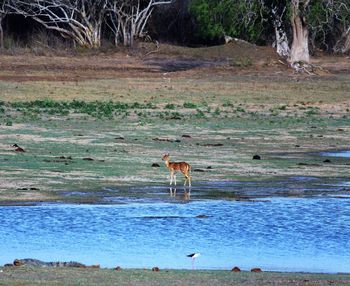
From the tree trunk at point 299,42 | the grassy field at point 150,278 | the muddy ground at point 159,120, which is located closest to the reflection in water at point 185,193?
the muddy ground at point 159,120

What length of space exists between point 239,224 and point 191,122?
13344mm

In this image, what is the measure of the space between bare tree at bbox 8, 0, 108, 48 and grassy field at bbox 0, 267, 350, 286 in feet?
137

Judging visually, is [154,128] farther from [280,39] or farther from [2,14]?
[2,14]

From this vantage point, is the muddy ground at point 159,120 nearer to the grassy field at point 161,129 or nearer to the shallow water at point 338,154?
the grassy field at point 161,129

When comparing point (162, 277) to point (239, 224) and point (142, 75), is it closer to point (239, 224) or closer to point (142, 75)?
point (239, 224)

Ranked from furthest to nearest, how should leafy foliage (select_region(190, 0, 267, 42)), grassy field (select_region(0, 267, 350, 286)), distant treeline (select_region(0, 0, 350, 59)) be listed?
distant treeline (select_region(0, 0, 350, 59)) < leafy foliage (select_region(190, 0, 267, 42)) < grassy field (select_region(0, 267, 350, 286))

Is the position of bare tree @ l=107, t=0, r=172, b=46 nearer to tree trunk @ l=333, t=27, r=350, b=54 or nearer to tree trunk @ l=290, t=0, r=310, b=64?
tree trunk @ l=333, t=27, r=350, b=54

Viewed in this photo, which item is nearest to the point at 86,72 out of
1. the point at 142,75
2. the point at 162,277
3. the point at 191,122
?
the point at 142,75

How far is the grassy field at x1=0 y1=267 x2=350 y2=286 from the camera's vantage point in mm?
9922

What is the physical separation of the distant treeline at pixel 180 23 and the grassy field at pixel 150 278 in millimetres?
33952

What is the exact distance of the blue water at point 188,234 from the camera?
1246 centimetres

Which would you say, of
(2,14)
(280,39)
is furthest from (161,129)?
(2,14)

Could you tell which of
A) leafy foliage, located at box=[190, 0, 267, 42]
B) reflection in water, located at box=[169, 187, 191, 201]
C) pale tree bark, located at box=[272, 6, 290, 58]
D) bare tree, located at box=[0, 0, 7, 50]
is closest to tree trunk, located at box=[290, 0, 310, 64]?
leafy foliage, located at box=[190, 0, 267, 42]

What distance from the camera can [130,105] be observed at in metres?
32.3
